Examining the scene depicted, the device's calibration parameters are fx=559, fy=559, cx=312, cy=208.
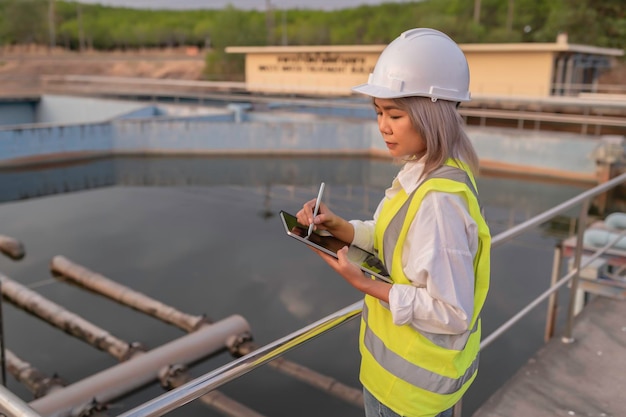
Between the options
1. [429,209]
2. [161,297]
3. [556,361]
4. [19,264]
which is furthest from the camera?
[19,264]

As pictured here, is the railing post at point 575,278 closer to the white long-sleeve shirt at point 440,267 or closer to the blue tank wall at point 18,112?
the white long-sleeve shirt at point 440,267

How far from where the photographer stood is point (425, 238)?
1312mm

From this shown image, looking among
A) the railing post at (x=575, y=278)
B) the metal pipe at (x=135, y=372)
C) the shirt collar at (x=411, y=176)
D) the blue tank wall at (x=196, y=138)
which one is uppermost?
the shirt collar at (x=411, y=176)

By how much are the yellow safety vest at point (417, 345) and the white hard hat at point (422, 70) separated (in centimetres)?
19

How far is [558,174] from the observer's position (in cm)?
1677

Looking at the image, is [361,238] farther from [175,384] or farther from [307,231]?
[175,384]

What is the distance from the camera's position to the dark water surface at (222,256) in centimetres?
834

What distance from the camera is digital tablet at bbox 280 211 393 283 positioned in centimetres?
143

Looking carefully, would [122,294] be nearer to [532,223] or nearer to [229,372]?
[532,223]

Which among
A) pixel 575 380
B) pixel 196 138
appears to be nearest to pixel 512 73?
pixel 196 138

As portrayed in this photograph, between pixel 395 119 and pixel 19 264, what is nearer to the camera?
pixel 395 119

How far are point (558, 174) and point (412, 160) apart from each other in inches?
664

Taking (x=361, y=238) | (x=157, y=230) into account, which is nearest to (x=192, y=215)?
(x=157, y=230)

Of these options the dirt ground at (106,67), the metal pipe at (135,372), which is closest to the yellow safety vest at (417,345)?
the metal pipe at (135,372)
